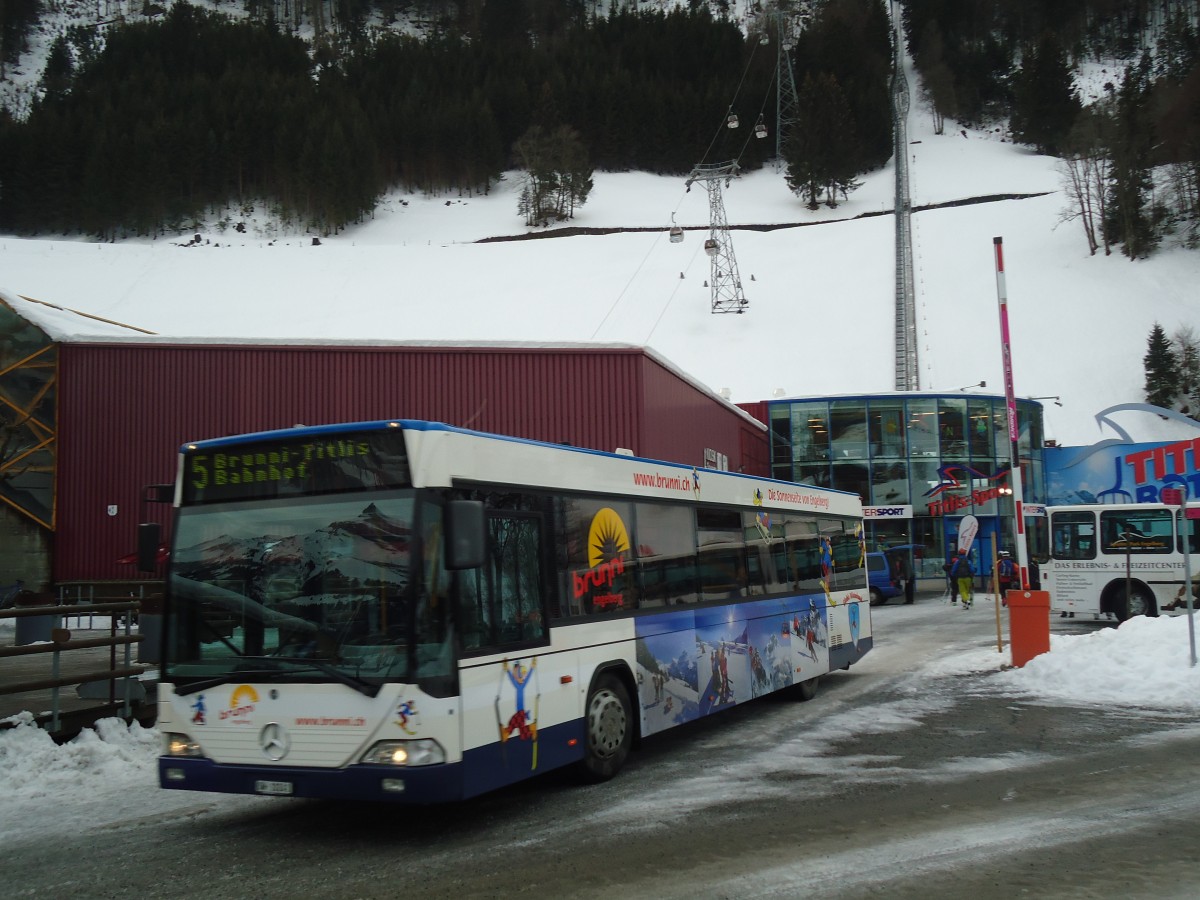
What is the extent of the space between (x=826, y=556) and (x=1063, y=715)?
343 cm

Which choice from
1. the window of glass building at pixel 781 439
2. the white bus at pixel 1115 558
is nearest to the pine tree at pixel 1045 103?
the window of glass building at pixel 781 439

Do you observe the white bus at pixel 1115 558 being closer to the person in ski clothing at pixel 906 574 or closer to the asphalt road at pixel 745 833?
the person in ski clothing at pixel 906 574

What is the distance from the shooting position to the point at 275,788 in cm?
643

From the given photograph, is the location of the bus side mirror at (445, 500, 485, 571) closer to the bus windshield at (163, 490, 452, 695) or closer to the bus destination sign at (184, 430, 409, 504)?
the bus windshield at (163, 490, 452, 695)

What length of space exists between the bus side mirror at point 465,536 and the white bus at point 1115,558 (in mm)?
18511

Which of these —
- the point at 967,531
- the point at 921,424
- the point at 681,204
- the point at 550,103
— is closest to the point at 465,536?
the point at 967,531

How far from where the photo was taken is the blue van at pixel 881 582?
1235 inches

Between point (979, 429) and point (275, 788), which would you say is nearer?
point (275, 788)

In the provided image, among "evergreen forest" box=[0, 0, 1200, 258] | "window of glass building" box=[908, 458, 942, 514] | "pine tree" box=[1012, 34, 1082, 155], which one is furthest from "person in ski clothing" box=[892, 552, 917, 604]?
"pine tree" box=[1012, 34, 1082, 155]

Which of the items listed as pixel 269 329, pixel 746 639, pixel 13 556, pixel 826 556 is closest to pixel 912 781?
pixel 746 639

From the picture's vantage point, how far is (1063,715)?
1112 centimetres

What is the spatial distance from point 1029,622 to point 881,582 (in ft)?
57.2

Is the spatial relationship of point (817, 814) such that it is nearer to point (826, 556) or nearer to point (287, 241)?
point (826, 556)

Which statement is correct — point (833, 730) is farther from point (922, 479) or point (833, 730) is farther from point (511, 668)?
point (922, 479)
